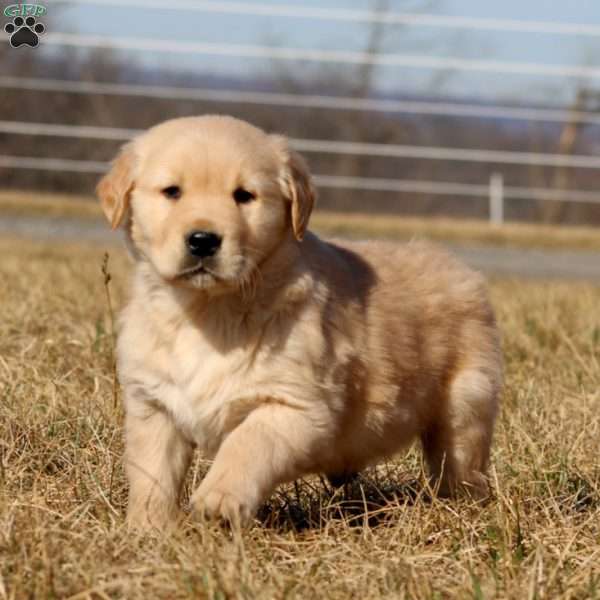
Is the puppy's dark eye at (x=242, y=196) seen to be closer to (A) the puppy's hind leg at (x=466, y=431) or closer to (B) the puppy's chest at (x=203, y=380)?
(B) the puppy's chest at (x=203, y=380)

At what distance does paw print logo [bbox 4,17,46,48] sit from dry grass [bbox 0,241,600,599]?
615cm

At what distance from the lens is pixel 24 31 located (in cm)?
1085

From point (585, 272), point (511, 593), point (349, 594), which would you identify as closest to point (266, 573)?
point (349, 594)

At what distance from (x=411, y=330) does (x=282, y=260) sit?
0.45 meters

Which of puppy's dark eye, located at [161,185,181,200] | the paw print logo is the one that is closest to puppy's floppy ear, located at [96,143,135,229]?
puppy's dark eye, located at [161,185,181,200]

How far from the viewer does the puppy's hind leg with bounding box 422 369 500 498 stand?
3.28m

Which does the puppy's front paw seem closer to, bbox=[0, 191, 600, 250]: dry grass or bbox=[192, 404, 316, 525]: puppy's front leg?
bbox=[192, 404, 316, 525]: puppy's front leg

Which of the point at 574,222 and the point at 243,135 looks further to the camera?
the point at 574,222

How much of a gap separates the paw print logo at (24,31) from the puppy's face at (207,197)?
7546 mm

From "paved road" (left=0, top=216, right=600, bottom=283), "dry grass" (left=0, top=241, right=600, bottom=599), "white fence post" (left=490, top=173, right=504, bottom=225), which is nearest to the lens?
"dry grass" (left=0, top=241, right=600, bottom=599)

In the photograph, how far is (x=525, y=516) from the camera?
2.81 m

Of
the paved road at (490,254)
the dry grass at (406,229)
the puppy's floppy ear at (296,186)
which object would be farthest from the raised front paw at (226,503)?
the dry grass at (406,229)

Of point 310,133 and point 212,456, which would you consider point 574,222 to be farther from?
point 212,456

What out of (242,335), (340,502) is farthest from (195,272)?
(340,502)
